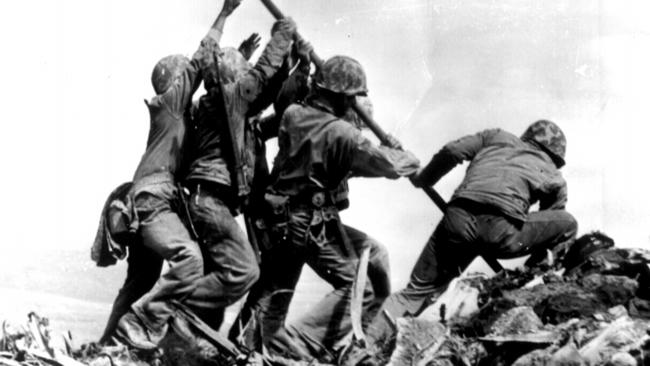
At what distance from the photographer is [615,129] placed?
420 inches

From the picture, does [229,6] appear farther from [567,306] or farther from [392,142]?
[567,306]

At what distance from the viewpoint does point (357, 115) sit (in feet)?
32.1

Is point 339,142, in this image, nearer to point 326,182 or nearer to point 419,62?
point 326,182

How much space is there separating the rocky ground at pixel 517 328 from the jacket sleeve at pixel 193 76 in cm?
166

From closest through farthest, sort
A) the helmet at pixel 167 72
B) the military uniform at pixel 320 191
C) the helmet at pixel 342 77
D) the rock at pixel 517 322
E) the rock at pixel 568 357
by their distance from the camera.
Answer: the rock at pixel 568 357, the rock at pixel 517 322, the military uniform at pixel 320 191, the helmet at pixel 342 77, the helmet at pixel 167 72

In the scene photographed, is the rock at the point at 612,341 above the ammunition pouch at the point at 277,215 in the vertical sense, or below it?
below

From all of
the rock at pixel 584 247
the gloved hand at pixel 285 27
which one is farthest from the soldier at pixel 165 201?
the rock at pixel 584 247

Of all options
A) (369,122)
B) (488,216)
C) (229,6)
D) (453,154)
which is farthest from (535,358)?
(229,6)

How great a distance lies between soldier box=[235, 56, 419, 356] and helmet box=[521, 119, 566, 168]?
1.12 meters

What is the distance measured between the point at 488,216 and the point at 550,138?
0.85m

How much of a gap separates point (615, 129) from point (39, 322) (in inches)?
189

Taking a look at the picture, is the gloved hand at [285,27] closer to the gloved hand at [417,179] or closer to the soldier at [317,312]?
the soldier at [317,312]

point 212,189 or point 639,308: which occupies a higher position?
point 212,189

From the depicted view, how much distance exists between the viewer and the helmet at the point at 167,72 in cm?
941
